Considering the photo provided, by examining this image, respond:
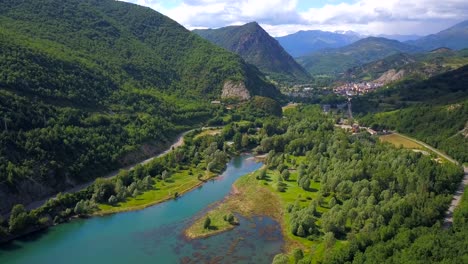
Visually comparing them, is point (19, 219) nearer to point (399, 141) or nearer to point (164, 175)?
point (164, 175)

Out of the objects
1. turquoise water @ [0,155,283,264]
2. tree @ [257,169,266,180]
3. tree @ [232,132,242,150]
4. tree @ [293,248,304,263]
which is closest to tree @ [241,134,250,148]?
tree @ [232,132,242,150]

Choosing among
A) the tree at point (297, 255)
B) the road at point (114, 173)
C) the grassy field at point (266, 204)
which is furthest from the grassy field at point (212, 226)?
the road at point (114, 173)

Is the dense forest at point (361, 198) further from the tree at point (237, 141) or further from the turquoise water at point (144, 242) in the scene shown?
the tree at point (237, 141)

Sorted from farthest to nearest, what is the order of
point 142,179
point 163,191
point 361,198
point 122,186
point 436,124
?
point 436,124, point 142,179, point 163,191, point 122,186, point 361,198

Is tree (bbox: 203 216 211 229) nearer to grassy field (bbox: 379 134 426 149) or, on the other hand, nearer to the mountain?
the mountain

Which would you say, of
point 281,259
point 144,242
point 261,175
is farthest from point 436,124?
point 144,242

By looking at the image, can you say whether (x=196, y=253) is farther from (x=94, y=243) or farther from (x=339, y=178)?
(x=339, y=178)
